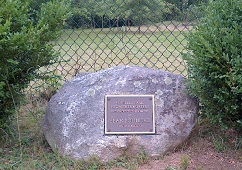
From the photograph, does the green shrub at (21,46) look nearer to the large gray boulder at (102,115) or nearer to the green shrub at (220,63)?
the large gray boulder at (102,115)

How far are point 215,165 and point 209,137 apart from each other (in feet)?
1.61

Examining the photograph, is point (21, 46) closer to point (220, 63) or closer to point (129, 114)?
point (129, 114)

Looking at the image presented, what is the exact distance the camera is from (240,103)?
3.39 m

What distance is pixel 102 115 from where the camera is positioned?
370 centimetres

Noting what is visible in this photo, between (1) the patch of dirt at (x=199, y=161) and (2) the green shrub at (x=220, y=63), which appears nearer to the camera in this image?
(2) the green shrub at (x=220, y=63)

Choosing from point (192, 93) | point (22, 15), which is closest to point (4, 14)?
point (22, 15)

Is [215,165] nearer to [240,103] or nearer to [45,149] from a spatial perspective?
[240,103]

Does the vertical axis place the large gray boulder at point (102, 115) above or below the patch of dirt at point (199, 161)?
above

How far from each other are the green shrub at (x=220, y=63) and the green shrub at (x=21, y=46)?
1.29 meters

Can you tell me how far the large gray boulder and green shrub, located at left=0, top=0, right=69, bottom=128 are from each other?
14.9 inches

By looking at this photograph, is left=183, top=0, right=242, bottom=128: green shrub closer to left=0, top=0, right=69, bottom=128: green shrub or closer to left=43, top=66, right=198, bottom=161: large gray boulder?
left=43, top=66, right=198, bottom=161: large gray boulder

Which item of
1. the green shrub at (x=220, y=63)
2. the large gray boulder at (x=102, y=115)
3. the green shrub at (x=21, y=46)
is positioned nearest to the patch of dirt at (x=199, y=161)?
the large gray boulder at (x=102, y=115)

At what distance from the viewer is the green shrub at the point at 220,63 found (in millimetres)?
3264

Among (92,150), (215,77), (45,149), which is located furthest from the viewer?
(45,149)
